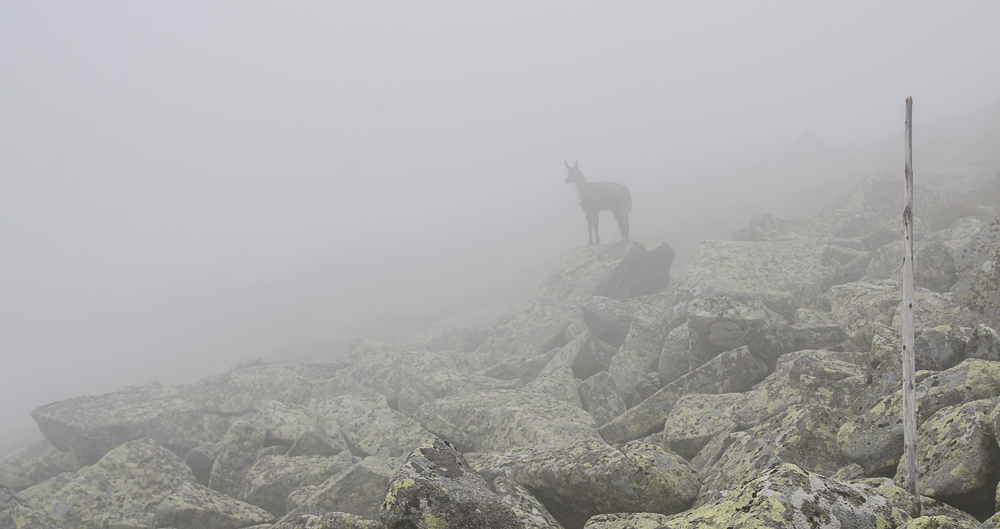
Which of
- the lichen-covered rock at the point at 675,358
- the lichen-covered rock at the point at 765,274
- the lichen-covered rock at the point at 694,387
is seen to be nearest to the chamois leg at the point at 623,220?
the lichen-covered rock at the point at 765,274

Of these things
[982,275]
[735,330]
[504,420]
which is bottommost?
[504,420]

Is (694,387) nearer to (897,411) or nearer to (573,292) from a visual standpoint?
(897,411)

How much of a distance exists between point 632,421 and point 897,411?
17.8ft

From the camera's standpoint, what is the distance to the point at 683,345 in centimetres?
1219

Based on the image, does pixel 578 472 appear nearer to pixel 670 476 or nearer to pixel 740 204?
pixel 670 476

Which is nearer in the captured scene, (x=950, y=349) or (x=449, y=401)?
(x=950, y=349)

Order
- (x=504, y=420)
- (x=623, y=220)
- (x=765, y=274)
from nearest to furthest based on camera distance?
(x=504, y=420) → (x=765, y=274) → (x=623, y=220)

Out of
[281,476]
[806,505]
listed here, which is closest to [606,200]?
[281,476]

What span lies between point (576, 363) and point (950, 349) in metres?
9.53

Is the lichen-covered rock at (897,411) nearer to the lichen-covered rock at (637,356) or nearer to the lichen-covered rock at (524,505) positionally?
the lichen-covered rock at (524,505)

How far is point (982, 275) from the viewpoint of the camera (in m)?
9.47

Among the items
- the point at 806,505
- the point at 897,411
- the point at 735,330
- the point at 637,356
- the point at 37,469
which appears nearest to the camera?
the point at 806,505

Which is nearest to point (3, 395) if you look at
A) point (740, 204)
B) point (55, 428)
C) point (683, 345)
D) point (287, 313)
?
point (287, 313)

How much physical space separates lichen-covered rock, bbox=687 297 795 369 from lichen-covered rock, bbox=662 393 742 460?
66.5 inches
